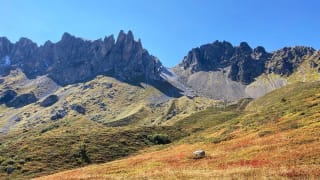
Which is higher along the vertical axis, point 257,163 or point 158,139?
point 158,139

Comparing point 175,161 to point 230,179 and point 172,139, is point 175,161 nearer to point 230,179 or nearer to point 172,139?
point 230,179

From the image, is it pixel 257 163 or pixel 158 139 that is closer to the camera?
pixel 257 163

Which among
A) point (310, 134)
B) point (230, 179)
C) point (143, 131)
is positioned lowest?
point (230, 179)

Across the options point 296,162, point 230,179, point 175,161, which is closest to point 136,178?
point 230,179

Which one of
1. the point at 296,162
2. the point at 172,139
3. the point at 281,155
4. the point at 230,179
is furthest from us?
the point at 172,139

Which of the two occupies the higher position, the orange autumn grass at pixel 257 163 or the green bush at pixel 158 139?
the green bush at pixel 158 139

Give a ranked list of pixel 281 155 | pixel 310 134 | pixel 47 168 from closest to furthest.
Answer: pixel 281 155
pixel 310 134
pixel 47 168

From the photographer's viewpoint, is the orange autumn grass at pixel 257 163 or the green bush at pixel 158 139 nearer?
the orange autumn grass at pixel 257 163

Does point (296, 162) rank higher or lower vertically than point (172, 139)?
lower

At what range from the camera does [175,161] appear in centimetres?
6819

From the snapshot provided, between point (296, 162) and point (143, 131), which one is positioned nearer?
point (296, 162)

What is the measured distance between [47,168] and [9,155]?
84.3ft

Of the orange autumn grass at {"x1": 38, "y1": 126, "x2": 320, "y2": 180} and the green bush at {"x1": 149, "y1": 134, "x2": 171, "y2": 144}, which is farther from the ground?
the green bush at {"x1": 149, "y1": 134, "x2": 171, "y2": 144}

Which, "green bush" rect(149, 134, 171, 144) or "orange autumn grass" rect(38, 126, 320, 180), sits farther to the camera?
"green bush" rect(149, 134, 171, 144)
